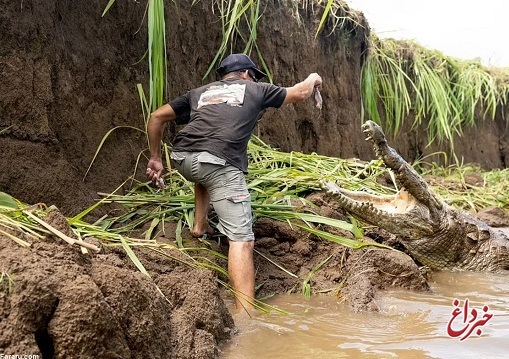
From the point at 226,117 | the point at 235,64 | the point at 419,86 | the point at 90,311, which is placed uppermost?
the point at 419,86

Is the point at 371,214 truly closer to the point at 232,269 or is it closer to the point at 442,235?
the point at 442,235

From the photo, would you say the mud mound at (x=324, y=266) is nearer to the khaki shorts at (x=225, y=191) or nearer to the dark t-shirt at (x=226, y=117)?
the khaki shorts at (x=225, y=191)

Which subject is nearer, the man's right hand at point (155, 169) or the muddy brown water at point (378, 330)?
the muddy brown water at point (378, 330)

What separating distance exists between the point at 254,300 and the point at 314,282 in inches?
24.6

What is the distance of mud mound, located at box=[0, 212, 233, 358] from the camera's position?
165cm

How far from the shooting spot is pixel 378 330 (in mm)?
2627

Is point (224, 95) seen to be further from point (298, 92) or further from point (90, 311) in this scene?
point (90, 311)

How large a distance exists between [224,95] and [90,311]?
218 centimetres

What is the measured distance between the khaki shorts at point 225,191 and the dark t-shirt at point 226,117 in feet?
0.19

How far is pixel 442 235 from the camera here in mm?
4391

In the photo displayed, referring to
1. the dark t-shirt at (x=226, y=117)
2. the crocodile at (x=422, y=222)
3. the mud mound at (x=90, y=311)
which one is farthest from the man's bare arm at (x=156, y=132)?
the mud mound at (x=90, y=311)

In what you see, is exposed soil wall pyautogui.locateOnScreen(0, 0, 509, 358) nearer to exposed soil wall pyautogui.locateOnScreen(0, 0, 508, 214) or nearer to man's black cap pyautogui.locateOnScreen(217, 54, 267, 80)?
exposed soil wall pyautogui.locateOnScreen(0, 0, 508, 214)

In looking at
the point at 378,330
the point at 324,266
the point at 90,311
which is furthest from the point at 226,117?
the point at 90,311

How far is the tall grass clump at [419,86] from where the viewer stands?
7523 millimetres
